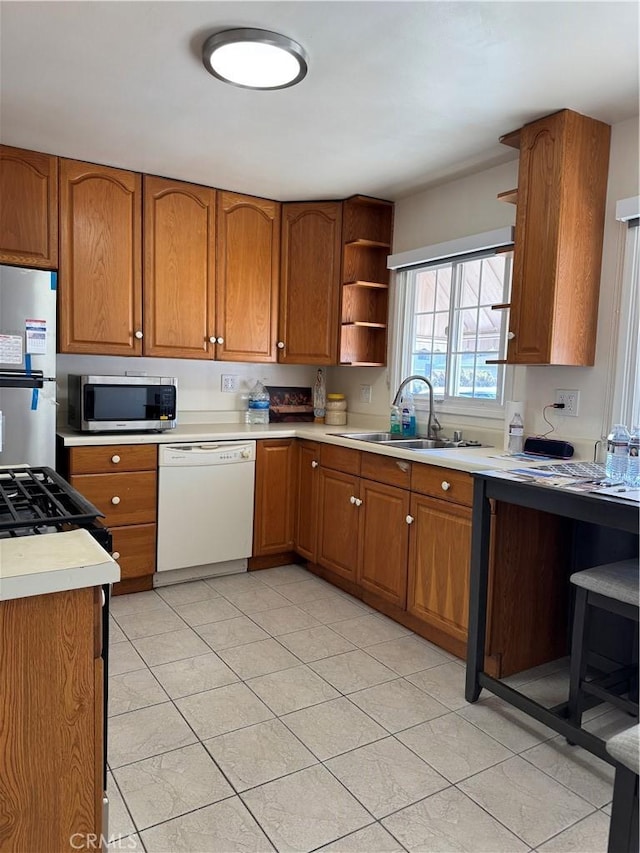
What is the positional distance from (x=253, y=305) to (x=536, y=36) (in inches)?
86.0

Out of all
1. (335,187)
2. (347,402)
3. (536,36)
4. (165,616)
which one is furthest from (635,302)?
(165,616)

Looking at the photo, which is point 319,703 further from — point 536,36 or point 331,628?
point 536,36

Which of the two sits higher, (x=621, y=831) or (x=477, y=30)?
(x=477, y=30)

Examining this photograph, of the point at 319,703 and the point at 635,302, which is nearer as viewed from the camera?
the point at 319,703

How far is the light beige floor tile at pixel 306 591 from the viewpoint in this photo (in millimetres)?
3164

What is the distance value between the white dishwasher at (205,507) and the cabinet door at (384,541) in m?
0.75

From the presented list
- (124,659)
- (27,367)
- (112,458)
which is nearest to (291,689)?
(124,659)

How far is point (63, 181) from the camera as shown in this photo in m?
3.03

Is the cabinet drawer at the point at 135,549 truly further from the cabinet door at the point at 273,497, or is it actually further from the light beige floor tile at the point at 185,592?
the cabinet door at the point at 273,497

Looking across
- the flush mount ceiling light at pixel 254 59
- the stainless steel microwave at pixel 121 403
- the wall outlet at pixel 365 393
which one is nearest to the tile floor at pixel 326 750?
the stainless steel microwave at pixel 121 403

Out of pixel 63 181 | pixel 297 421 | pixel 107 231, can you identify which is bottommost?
pixel 297 421

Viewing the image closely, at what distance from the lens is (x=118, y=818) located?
158 cm

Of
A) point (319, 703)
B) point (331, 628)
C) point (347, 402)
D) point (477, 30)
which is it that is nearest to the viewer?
point (477, 30)

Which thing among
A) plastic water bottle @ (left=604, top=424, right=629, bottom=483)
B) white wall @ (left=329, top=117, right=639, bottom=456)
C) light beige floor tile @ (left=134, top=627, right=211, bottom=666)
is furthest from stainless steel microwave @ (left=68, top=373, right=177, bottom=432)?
plastic water bottle @ (left=604, top=424, right=629, bottom=483)
